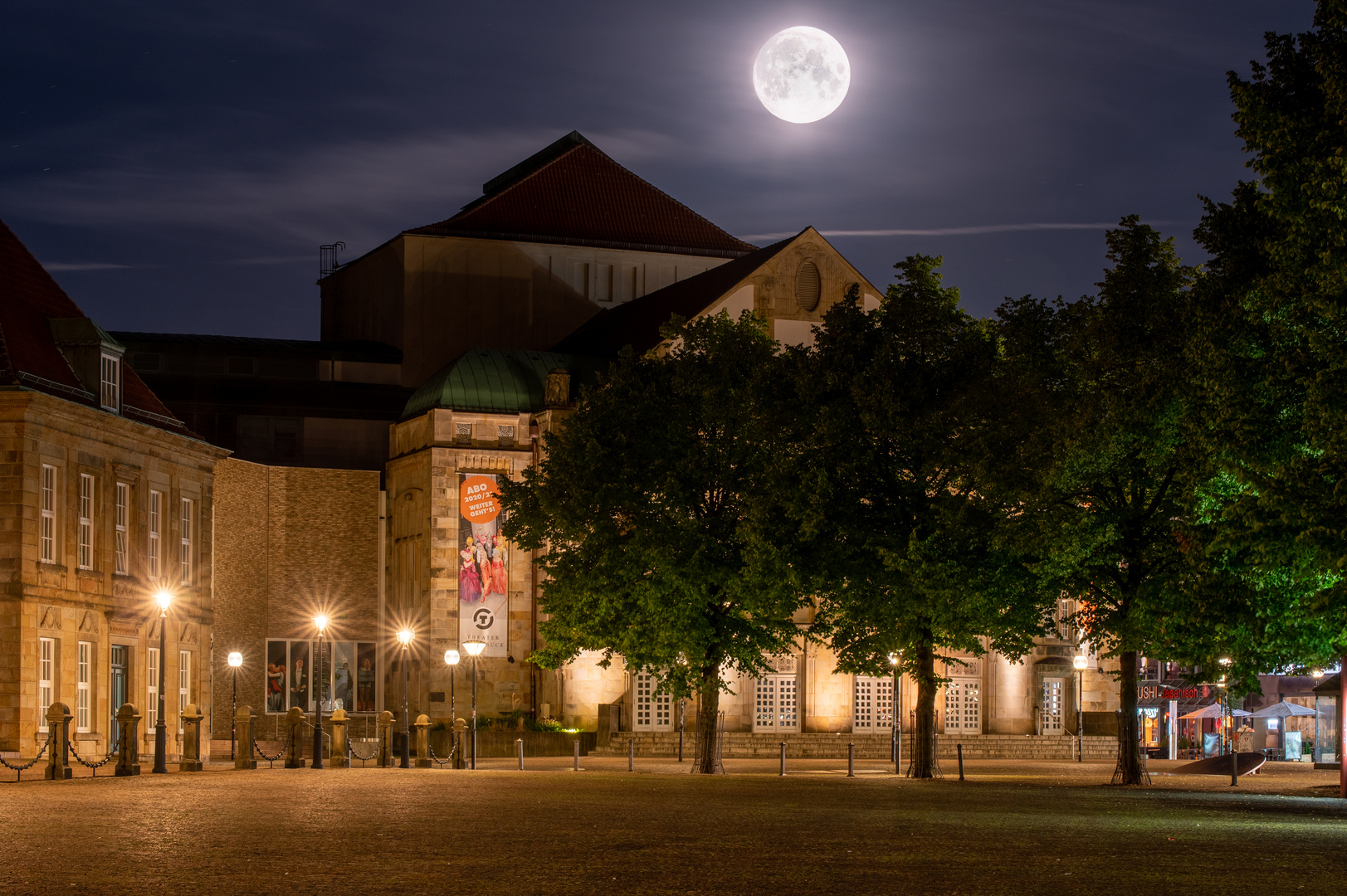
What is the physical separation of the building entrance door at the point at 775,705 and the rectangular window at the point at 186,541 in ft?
72.3

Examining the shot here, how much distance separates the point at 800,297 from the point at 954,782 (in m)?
33.9

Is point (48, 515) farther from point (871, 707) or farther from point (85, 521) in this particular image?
point (871, 707)

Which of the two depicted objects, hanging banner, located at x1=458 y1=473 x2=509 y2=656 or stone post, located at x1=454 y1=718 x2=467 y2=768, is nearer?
stone post, located at x1=454 y1=718 x2=467 y2=768

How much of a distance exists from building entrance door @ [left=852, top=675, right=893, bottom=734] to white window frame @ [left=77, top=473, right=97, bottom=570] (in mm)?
30208

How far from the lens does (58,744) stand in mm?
34375

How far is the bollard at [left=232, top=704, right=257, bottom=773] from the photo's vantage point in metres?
39.0

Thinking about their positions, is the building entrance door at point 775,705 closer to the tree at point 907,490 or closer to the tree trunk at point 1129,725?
the tree at point 907,490

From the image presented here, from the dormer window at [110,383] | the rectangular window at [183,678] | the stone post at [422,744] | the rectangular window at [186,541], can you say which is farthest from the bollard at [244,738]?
the rectangular window at [186,541]

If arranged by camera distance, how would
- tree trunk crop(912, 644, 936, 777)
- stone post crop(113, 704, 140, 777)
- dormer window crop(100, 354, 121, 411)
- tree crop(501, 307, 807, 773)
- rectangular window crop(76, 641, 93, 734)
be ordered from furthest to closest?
dormer window crop(100, 354, 121, 411), rectangular window crop(76, 641, 93, 734), tree crop(501, 307, 807, 773), tree trunk crop(912, 644, 936, 777), stone post crop(113, 704, 140, 777)

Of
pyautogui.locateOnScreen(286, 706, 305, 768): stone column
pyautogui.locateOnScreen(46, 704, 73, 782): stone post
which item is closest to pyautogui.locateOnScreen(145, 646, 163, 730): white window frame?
pyautogui.locateOnScreen(286, 706, 305, 768): stone column

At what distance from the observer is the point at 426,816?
2134cm

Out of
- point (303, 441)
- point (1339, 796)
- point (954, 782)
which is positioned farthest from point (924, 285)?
point (303, 441)

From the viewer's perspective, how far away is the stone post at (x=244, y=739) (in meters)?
39.0

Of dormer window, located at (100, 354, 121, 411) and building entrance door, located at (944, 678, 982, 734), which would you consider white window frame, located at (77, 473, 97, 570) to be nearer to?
dormer window, located at (100, 354, 121, 411)
